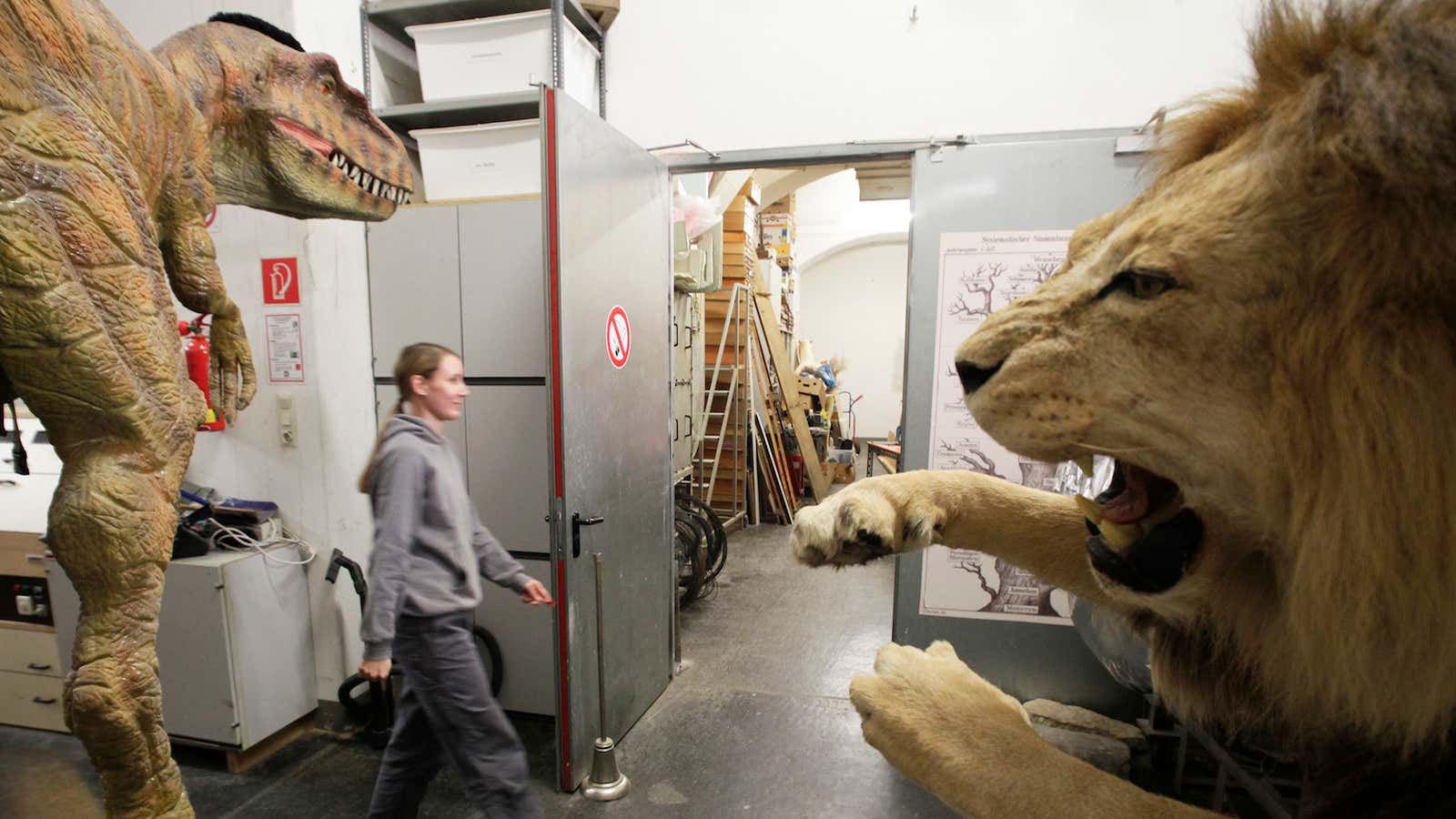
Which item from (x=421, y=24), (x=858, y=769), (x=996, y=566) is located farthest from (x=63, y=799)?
(x=996, y=566)

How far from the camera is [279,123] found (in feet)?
4.55

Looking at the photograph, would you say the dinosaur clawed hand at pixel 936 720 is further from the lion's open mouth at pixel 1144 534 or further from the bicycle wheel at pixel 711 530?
the bicycle wheel at pixel 711 530

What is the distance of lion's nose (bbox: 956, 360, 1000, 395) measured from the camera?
2.15 ft

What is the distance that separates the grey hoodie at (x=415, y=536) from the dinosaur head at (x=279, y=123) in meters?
0.63

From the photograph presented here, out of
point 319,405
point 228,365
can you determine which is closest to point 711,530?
point 319,405

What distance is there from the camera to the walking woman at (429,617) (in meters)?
1.66

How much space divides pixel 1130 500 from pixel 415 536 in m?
1.71

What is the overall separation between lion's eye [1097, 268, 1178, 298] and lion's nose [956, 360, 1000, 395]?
0.41 feet

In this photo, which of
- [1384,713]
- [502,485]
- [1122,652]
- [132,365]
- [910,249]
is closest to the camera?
[1384,713]

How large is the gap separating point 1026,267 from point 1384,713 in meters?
2.07

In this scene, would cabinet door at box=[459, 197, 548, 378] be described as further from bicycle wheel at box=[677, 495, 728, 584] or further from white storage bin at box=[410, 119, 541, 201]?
bicycle wheel at box=[677, 495, 728, 584]

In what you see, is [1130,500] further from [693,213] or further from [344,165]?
[693,213]

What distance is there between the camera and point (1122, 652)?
1.63m

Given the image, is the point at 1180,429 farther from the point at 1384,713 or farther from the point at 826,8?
the point at 826,8
